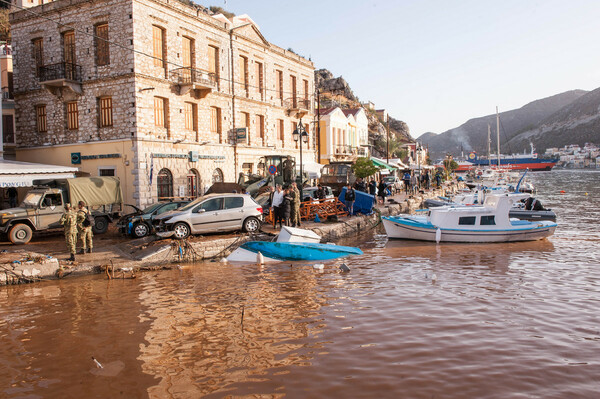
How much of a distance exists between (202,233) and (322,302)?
7715 millimetres

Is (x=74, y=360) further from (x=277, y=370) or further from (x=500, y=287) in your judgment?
(x=500, y=287)

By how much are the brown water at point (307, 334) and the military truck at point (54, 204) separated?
5.41 meters

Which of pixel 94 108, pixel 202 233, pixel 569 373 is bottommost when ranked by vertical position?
pixel 569 373

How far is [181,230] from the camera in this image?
642 inches

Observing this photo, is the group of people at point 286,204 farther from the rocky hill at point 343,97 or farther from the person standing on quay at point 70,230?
the rocky hill at point 343,97

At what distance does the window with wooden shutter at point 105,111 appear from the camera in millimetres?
24312

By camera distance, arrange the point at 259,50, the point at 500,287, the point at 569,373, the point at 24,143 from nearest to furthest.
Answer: the point at 569,373, the point at 500,287, the point at 24,143, the point at 259,50

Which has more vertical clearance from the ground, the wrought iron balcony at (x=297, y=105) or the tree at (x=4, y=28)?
the tree at (x=4, y=28)

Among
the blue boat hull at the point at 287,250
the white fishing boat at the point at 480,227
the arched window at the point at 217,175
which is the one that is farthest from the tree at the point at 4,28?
the white fishing boat at the point at 480,227

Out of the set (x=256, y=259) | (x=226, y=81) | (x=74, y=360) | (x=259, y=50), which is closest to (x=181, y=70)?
(x=226, y=81)

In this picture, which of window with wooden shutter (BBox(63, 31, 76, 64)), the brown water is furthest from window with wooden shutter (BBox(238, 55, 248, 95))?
the brown water

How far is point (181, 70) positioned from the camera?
26250mm

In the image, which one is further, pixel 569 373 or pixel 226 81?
pixel 226 81

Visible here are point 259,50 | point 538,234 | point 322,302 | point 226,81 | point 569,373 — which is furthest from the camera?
point 259,50
